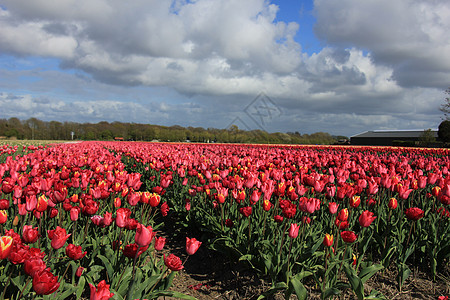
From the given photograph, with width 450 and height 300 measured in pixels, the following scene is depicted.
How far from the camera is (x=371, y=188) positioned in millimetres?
4078

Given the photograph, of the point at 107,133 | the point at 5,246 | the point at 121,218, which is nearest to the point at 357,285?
the point at 121,218

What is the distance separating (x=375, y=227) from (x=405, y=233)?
0.36 m

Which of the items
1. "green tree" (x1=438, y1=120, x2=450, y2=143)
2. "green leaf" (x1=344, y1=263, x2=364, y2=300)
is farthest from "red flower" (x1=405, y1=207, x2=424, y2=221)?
"green tree" (x1=438, y1=120, x2=450, y2=143)

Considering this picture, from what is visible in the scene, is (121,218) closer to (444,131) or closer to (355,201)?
(355,201)

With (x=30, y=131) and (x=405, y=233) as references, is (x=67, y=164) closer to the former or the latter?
(x=405, y=233)

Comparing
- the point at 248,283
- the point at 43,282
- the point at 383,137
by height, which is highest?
the point at 383,137

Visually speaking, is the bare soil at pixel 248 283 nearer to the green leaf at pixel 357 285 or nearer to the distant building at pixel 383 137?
the green leaf at pixel 357 285

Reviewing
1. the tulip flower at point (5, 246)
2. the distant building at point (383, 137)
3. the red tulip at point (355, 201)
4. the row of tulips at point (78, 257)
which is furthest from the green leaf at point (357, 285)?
the distant building at point (383, 137)

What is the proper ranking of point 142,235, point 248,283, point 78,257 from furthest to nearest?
point 248,283 → point 78,257 → point 142,235

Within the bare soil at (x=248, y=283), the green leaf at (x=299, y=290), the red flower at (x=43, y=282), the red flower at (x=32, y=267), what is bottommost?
the bare soil at (x=248, y=283)

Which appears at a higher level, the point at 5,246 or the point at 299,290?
the point at 5,246

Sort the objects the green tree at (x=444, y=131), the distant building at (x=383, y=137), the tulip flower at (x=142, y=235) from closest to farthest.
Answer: the tulip flower at (x=142, y=235), the green tree at (x=444, y=131), the distant building at (x=383, y=137)

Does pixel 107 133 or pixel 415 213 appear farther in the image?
pixel 107 133

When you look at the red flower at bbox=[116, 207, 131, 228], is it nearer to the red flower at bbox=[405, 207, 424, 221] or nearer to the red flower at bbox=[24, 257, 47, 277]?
the red flower at bbox=[24, 257, 47, 277]
